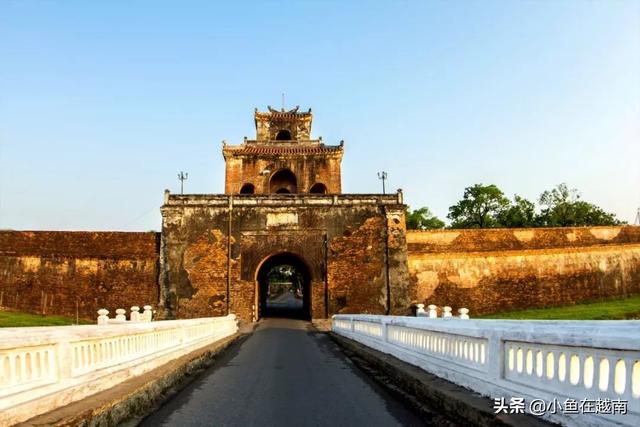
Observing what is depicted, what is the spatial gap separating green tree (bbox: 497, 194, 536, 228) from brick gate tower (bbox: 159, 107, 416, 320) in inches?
786

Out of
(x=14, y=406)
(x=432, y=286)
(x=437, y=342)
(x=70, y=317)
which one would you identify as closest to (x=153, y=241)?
(x=70, y=317)

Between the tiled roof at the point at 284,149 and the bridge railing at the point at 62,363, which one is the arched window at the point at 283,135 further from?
the bridge railing at the point at 62,363

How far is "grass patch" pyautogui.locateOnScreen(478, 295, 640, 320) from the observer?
21.3 m

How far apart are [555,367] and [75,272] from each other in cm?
2642

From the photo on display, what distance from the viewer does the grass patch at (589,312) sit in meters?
21.3

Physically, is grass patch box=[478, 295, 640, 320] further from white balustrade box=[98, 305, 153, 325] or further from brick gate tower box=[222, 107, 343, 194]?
white balustrade box=[98, 305, 153, 325]

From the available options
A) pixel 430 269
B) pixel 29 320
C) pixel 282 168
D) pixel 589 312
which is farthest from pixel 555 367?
pixel 282 168

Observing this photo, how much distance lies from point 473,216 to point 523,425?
1745 inches

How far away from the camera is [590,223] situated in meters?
43.2

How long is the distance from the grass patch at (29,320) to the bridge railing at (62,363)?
15.5 m

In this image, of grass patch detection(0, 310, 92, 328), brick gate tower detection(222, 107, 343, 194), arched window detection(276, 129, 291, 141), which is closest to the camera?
grass patch detection(0, 310, 92, 328)

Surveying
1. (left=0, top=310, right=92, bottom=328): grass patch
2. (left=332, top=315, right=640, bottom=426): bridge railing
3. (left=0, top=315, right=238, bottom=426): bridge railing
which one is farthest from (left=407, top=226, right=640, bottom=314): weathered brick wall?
(left=332, top=315, right=640, bottom=426): bridge railing

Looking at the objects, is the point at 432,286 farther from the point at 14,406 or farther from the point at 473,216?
the point at 14,406

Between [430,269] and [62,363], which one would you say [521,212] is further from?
[62,363]
